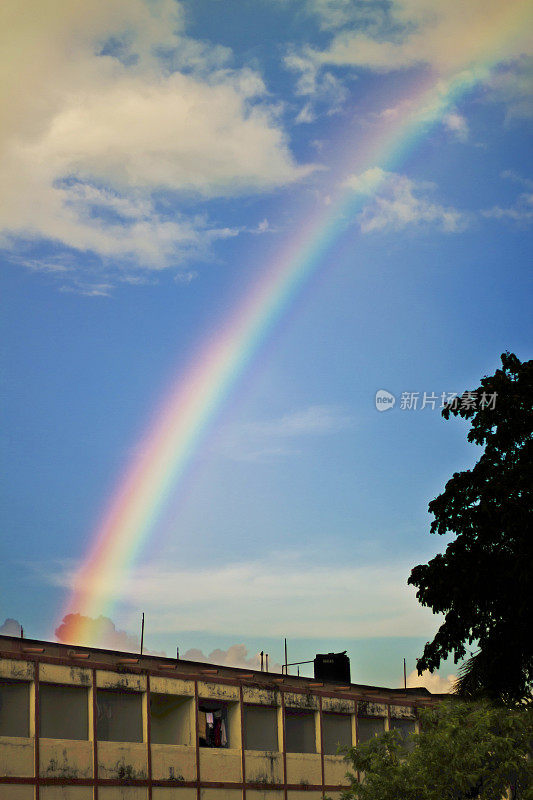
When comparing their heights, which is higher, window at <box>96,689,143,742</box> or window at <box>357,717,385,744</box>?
window at <box>96,689,143,742</box>

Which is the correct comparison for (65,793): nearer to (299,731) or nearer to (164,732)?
(164,732)

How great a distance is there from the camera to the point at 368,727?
5472cm

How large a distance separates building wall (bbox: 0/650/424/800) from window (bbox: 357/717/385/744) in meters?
0.11

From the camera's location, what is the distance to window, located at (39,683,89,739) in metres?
38.1

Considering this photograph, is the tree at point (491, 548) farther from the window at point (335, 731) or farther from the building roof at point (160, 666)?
the window at point (335, 731)

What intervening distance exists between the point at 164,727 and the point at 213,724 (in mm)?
2366

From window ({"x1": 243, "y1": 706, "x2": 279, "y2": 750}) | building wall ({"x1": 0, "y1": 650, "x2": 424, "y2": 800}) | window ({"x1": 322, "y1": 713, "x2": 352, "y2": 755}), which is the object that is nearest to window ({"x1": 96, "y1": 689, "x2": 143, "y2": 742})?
building wall ({"x1": 0, "y1": 650, "x2": 424, "y2": 800})

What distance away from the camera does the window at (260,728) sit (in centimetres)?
4734

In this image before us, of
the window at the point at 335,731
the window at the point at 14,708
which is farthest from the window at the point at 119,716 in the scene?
the window at the point at 335,731

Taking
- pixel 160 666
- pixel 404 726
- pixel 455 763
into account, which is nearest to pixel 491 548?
pixel 455 763

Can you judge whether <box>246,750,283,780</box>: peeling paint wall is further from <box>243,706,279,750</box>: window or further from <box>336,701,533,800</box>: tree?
<box>336,701,533,800</box>: tree

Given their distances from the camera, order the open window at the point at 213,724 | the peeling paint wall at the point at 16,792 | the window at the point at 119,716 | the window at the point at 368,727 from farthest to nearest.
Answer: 1. the window at the point at 368,727
2. the open window at the point at 213,724
3. the window at the point at 119,716
4. the peeling paint wall at the point at 16,792

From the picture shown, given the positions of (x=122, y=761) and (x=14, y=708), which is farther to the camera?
(x=122, y=761)

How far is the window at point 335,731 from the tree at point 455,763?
16.5 metres
